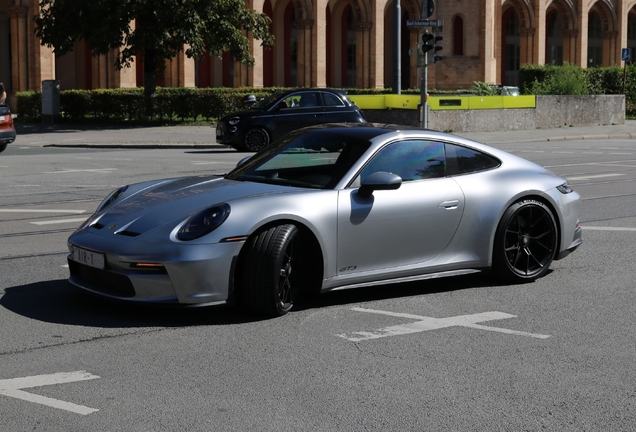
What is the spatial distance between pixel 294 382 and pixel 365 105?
26871 mm

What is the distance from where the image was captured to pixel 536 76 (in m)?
40.0

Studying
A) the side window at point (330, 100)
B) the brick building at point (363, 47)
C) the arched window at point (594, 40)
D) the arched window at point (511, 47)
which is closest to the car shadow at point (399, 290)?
the side window at point (330, 100)

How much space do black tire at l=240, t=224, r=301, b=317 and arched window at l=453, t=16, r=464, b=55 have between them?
176 feet

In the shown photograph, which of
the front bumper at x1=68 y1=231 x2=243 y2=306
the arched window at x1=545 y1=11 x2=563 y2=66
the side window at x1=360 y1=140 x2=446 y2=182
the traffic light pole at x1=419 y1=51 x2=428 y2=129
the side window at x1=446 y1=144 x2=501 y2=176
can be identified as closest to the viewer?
the front bumper at x1=68 y1=231 x2=243 y2=306

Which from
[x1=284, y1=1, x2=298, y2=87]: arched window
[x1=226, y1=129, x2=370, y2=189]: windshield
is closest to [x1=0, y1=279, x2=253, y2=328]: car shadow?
[x1=226, y1=129, x2=370, y2=189]: windshield

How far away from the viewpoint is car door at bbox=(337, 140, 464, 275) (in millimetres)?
7152

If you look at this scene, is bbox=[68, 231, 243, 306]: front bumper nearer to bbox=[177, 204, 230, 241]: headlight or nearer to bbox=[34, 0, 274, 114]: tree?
bbox=[177, 204, 230, 241]: headlight

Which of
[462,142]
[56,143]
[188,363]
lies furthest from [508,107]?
[188,363]

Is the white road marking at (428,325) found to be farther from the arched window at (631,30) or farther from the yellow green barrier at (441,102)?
the arched window at (631,30)

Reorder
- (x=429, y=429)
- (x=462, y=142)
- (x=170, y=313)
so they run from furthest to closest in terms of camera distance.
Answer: (x=462, y=142) → (x=170, y=313) → (x=429, y=429)

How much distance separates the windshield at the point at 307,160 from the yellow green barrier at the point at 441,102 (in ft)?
75.1

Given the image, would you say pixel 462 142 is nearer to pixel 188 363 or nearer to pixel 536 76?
pixel 188 363

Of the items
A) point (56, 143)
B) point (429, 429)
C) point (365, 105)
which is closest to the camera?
point (429, 429)

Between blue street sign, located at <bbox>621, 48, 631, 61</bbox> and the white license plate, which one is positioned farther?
blue street sign, located at <bbox>621, 48, 631, 61</bbox>
